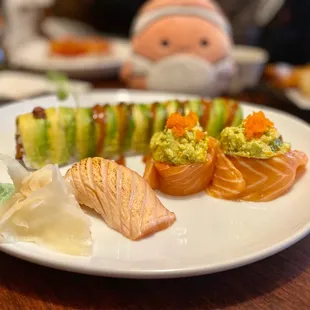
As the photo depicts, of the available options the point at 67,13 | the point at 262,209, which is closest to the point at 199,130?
the point at 262,209

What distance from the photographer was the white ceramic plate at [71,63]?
3166 millimetres

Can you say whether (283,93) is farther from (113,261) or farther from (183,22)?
(113,261)

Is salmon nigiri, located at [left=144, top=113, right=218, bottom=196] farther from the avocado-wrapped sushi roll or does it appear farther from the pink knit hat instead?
the pink knit hat

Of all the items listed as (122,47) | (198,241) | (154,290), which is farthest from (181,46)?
(154,290)

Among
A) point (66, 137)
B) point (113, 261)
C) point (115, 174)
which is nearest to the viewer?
point (113, 261)

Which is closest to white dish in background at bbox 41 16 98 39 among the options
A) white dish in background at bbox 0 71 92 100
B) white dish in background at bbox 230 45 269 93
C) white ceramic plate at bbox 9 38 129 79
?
white ceramic plate at bbox 9 38 129 79

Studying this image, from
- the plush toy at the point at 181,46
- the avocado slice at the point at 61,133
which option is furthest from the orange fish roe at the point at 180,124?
the plush toy at the point at 181,46

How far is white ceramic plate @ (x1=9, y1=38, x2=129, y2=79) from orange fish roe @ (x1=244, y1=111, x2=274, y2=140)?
184 cm

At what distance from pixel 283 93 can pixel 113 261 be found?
1.86m

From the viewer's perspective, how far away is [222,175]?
1588 millimetres

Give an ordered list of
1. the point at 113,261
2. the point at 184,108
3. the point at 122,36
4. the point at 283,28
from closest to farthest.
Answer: the point at 113,261 → the point at 184,108 → the point at 283,28 → the point at 122,36

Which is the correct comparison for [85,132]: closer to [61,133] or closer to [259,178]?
[61,133]

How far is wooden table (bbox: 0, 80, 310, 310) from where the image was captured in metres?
1.16

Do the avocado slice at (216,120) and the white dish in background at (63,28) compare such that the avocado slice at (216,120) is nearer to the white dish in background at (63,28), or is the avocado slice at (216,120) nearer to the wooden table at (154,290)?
the wooden table at (154,290)
